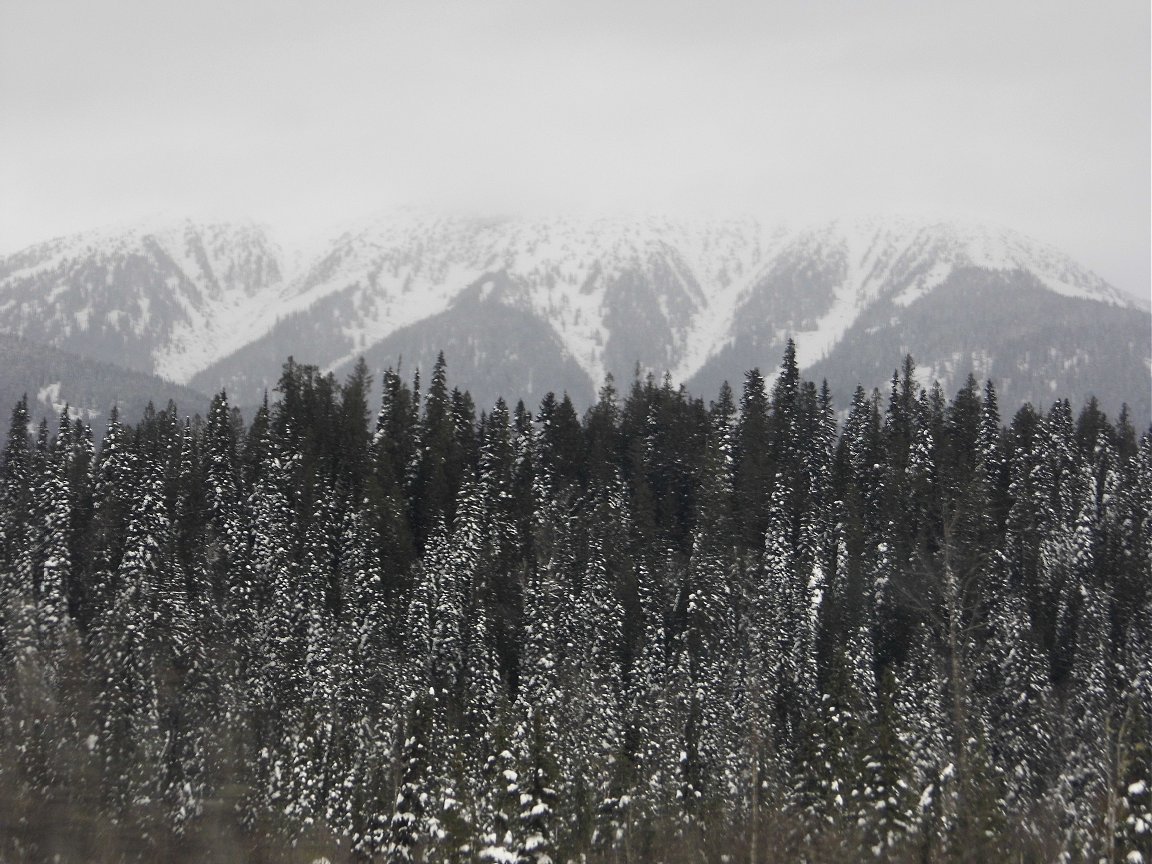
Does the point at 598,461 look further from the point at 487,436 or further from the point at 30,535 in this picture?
the point at 30,535

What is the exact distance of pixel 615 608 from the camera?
81625 mm

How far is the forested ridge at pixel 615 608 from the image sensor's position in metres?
47.5

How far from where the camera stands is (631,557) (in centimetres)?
8744

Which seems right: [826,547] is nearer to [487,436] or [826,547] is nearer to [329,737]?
[487,436]

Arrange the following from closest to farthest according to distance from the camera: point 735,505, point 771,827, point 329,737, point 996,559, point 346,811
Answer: point 771,827
point 346,811
point 329,737
point 996,559
point 735,505

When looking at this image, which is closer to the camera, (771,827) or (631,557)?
(771,827)

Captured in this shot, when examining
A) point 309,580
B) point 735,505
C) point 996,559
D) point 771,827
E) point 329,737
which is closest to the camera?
point 771,827

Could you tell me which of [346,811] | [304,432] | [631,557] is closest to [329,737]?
[346,811]

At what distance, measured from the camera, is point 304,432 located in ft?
314

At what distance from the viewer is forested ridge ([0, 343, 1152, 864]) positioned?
47531mm

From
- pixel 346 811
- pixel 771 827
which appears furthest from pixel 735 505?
pixel 771 827

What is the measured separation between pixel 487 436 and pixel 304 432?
49.5ft

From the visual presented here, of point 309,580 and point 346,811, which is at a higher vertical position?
point 309,580

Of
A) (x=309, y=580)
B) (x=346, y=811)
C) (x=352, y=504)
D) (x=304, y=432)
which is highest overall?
(x=304, y=432)
